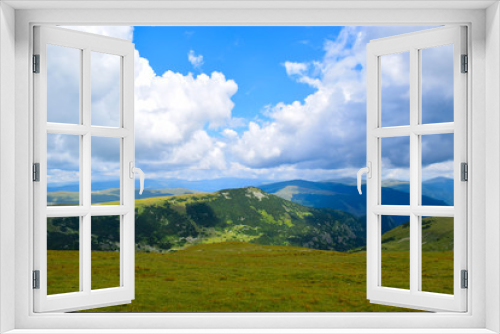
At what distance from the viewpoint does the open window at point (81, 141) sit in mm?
2258

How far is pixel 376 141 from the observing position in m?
2.71

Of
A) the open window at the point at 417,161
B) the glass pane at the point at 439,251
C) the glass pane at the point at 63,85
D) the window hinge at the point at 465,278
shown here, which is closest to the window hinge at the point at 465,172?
the open window at the point at 417,161

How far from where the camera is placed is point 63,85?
2.82 metres

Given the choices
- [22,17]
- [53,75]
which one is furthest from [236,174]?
[22,17]

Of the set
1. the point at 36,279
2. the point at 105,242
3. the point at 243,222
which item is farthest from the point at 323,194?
the point at 36,279

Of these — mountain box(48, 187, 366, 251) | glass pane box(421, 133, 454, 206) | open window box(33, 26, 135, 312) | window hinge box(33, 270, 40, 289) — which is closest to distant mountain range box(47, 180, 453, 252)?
mountain box(48, 187, 366, 251)

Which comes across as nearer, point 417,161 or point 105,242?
point 417,161

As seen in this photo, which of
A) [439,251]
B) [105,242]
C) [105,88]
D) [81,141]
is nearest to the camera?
[81,141]

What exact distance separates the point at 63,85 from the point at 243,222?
714 centimetres

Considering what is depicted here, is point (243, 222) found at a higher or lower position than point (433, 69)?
lower

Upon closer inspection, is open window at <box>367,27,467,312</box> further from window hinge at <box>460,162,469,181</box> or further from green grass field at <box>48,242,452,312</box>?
green grass field at <box>48,242,452,312</box>

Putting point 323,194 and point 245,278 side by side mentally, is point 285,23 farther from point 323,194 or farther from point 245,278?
point 323,194

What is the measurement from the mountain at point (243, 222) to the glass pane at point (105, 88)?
629 cm

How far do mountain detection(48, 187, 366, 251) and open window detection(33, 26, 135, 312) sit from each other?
6.47 meters
